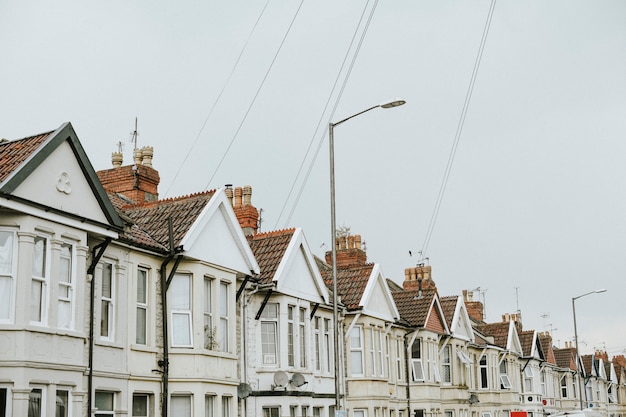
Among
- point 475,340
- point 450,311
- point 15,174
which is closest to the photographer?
point 15,174

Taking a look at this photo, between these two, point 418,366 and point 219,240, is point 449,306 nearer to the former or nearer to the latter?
point 418,366

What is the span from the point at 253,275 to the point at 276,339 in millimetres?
2543

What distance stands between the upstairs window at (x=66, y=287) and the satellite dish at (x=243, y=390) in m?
7.57

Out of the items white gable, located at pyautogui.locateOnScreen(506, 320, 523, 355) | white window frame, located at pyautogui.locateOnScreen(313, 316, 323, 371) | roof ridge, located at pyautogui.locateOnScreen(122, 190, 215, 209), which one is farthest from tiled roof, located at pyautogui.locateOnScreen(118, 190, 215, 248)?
white gable, located at pyautogui.locateOnScreen(506, 320, 523, 355)

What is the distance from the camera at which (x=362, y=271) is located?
34.2 meters

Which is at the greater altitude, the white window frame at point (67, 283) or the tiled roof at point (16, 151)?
the tiled roof at point (16, 151)

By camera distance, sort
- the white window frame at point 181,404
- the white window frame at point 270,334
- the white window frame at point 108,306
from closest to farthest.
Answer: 1. the white window frame at point 108,306
2. the white window frame at point 181,404
3. the white window frame at point 270,334

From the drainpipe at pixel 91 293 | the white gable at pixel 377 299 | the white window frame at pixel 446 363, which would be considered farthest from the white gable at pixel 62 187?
the white window frame at pixel 446 363

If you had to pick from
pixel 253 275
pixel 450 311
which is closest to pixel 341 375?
pixel 253 275

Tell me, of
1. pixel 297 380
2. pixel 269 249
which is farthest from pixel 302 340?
pixel 269 249

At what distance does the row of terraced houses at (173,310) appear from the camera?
676 inches

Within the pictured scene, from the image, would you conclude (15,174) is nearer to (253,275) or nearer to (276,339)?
(253,275)

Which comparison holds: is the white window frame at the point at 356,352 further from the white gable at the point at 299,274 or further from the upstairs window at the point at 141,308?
the upstairs window at the point at 141,308

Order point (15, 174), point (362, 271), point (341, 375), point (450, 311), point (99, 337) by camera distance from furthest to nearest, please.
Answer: point (450, 311) → point (362, 271) → point (341, 375) → point (99, 337) → point (15, 174)
